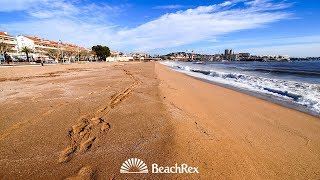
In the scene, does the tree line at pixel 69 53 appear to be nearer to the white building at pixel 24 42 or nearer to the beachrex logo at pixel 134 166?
the white building at pixel 24 42

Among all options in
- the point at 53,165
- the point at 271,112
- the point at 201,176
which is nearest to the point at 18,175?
the point at 53,165

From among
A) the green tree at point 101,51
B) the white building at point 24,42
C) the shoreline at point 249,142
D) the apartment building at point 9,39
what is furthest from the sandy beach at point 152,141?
the green tree at point 101,51

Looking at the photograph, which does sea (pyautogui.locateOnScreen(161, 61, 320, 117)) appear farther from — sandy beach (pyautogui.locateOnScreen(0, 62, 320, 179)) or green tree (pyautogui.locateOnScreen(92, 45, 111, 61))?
green tree (pyautogui.locateOnScreen(92, 45, 111, 61))

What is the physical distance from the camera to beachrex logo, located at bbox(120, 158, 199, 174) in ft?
9.23

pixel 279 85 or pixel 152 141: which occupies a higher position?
pixel 152 141

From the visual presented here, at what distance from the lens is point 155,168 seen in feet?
9.46

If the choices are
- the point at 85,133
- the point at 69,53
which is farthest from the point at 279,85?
the point at 69,53

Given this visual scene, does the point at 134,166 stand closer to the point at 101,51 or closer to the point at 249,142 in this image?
the point at 249,142

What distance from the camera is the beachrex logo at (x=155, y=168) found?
111 inches

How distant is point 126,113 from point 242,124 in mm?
3154

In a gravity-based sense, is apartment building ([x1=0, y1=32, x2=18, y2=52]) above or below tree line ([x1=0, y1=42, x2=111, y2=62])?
above

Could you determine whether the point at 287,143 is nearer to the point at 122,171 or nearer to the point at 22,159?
the point at 122,171

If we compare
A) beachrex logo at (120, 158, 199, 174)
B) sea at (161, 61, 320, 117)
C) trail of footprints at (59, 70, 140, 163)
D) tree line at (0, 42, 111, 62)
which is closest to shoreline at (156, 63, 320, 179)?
beachrex logo at (120, 158, 199, 174)

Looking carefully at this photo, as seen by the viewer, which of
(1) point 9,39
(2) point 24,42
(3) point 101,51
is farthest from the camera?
(3) point 101,51
